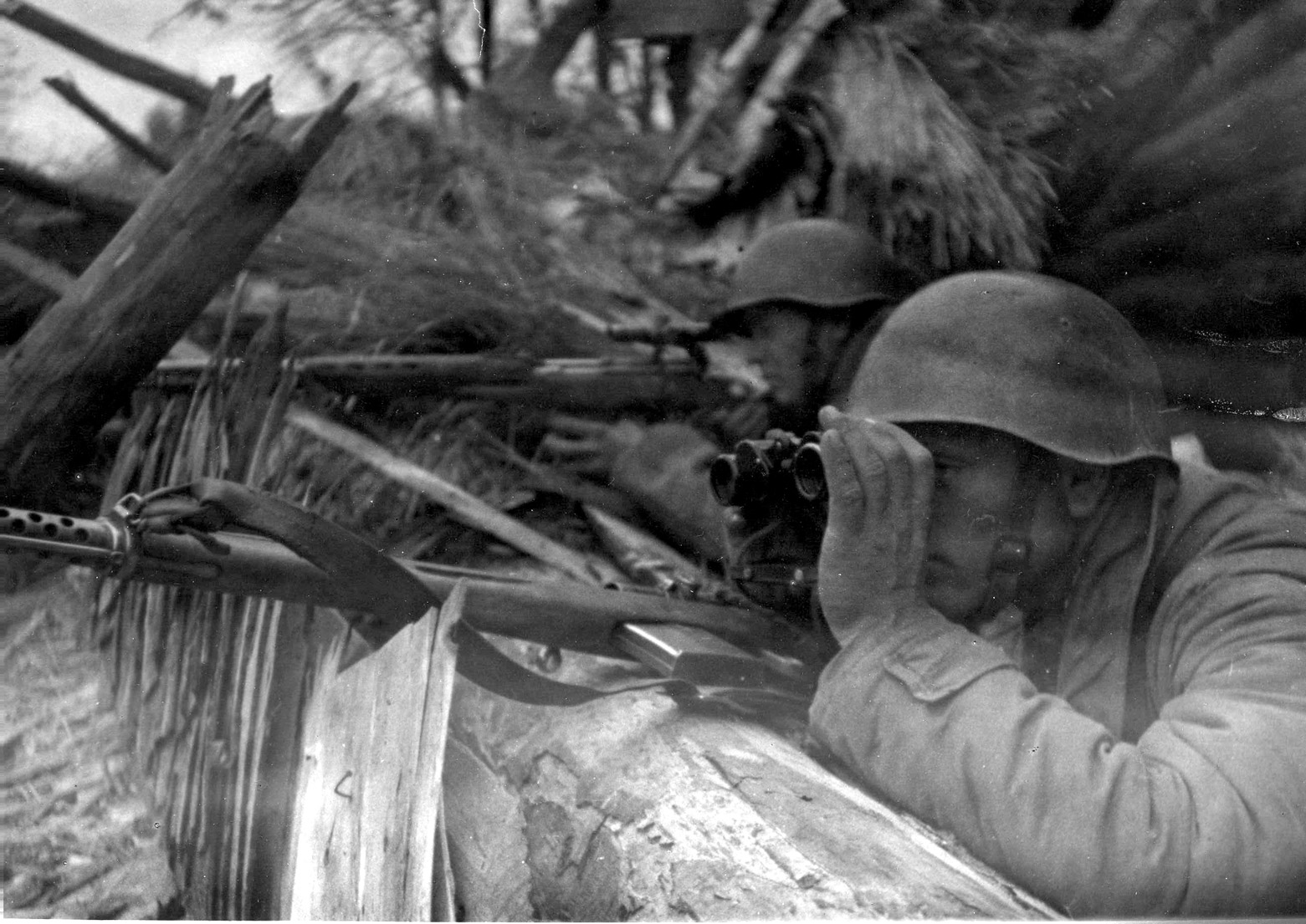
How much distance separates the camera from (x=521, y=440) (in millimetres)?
2246

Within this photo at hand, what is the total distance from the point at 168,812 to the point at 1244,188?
6.03 feet

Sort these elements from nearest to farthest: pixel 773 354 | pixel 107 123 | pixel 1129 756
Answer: pixel 1129 756
pixel 107 123
pixel 773 354

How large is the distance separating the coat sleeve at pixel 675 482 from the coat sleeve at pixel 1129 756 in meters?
0.67

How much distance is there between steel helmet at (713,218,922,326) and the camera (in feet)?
6.40

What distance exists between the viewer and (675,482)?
226 centimetres

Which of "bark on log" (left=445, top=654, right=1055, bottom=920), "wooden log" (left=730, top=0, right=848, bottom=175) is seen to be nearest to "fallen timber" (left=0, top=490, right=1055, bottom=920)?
"bark on log" (left=445, top=654, right=1055, bottom=920)

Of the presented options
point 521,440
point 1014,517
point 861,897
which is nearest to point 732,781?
point 861,897

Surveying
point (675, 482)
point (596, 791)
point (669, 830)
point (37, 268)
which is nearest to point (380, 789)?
point (596, 791)

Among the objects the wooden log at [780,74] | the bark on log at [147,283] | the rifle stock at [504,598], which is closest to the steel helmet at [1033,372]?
the wooden log at [780,74]

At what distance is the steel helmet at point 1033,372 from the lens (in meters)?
1.66

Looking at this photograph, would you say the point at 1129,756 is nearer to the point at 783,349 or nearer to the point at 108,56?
the point at 783,349

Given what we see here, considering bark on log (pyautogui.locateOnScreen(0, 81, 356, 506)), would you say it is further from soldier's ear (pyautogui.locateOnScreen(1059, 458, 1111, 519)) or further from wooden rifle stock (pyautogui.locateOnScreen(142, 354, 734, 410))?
soldier's ear (pyautogui.locateOnScreen(1059, 458, 1111, 519))

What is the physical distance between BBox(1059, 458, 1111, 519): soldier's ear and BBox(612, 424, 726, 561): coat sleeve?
648 millimetres

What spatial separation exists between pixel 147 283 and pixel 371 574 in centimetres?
57
